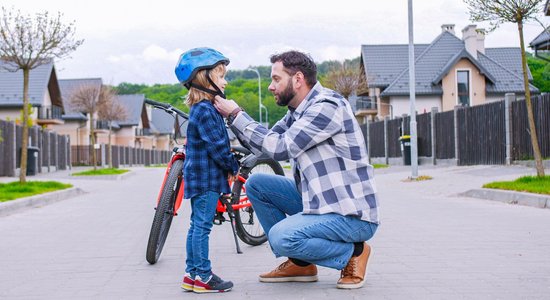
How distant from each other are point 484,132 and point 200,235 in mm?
18114

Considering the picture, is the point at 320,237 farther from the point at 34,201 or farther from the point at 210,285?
the point at 34,201

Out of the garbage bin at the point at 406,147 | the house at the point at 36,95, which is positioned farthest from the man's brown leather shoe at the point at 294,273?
the house at the point at 36,95

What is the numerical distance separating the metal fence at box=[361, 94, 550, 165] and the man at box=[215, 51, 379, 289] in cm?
1407

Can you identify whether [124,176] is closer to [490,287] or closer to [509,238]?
[509,238]

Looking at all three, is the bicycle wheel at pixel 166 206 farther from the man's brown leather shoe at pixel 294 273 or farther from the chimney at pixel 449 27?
the chimney at pixel 449 27

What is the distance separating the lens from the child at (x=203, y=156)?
15.6ft

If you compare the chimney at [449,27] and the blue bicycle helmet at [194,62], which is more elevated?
the chimney at [449,27]

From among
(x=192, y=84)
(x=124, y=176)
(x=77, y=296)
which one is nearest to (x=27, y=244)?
(x=77, y=296)

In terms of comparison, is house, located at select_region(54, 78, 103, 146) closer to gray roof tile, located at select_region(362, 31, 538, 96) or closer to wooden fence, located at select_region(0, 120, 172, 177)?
wooden fence, located at select_region(0, 120, 172, 177)

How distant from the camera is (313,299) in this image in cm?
445

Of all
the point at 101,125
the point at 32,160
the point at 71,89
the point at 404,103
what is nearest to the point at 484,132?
the point at 32,160

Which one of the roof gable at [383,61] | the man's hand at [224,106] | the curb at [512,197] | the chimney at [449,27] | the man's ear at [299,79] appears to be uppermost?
the chimney at [449,27]

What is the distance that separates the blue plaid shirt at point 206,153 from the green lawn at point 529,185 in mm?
7535

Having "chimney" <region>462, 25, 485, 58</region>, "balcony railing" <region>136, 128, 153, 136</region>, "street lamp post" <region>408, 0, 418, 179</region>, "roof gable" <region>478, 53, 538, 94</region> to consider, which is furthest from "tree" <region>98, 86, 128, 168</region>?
"street lamp post" <region>408, 0, 418, 179</region>
